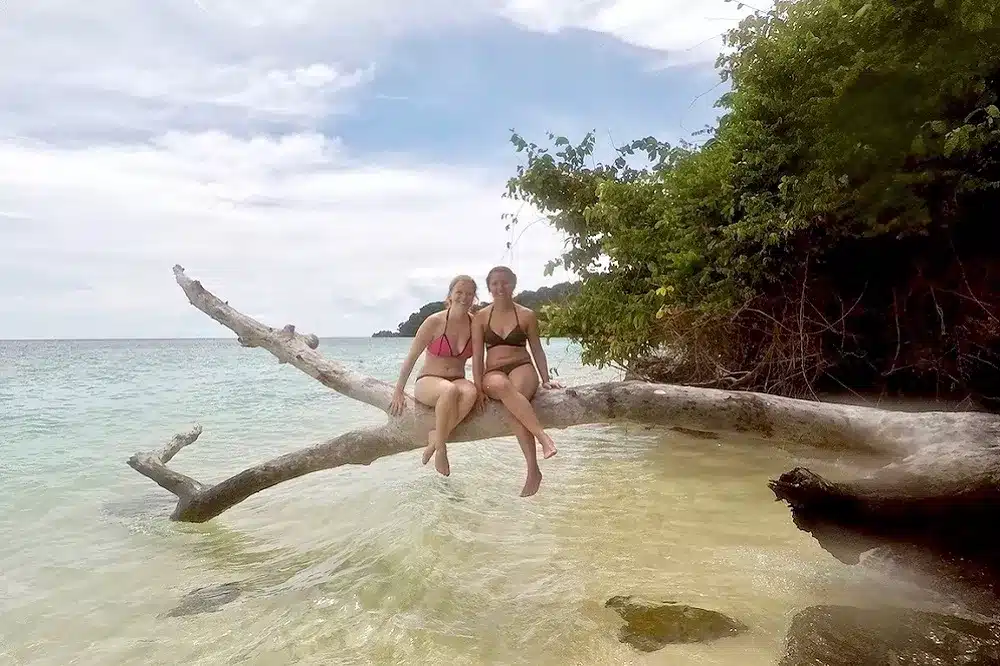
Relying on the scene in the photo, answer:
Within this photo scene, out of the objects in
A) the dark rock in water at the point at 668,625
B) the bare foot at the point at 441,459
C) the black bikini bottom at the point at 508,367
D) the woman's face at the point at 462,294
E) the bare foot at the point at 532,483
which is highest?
the woman's face at the point at 462,294

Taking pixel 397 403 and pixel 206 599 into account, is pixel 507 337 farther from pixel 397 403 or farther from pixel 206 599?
pixel 206 599

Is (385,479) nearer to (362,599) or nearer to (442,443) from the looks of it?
(362,599)

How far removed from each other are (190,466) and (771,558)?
31.1 feet

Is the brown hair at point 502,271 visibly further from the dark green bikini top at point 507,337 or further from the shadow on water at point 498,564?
the shadow on water at point 498,564

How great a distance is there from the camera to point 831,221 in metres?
6.82

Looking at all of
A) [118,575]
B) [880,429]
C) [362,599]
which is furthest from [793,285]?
[118,575]

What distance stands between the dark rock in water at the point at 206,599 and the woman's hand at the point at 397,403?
1.94m

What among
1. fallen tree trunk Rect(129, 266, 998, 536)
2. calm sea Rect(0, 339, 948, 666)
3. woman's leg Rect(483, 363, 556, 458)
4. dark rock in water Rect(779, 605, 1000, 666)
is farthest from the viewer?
woman's leg Rect(483, 363, 556, 458)

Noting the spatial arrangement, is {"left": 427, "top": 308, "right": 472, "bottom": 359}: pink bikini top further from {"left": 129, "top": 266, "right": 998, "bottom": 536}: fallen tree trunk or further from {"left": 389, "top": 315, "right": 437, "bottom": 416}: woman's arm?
{"left": 129, "top": 266, "right": 998, "bottom": 536}: fallen tree trunk

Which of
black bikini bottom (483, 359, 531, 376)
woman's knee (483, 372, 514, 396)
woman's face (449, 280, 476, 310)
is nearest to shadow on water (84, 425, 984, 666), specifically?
woman's knee (483, 372, 514, 396)

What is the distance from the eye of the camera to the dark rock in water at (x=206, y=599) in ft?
15.6

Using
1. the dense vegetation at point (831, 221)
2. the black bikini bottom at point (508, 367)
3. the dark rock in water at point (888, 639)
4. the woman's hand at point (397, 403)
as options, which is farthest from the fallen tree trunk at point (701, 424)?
the dense vegetation at point (831, 221)

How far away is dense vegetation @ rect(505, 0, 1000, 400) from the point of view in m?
6.04

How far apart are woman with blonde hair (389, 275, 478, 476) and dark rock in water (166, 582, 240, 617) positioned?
1.95 m
